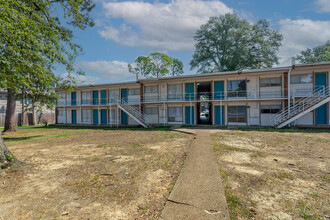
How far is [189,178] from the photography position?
4133mm

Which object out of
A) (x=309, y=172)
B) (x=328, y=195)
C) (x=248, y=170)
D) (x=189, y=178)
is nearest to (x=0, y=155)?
(x=189, y=178)

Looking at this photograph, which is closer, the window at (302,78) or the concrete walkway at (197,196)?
the concrete walkway at (197,196)

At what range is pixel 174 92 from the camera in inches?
765

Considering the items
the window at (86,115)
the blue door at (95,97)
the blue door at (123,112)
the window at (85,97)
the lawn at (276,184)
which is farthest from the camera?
the window at (85,97)

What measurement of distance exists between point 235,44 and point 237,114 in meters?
18.6

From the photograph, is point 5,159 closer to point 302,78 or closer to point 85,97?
point 85,97

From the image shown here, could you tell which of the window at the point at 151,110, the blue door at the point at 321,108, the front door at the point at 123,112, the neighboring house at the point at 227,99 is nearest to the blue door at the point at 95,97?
the neighboring house at the point at 227,99

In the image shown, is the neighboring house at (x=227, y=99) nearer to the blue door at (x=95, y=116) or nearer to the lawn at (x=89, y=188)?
the blue door at (x=95, y=116)

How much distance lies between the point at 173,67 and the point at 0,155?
41597 millimetres

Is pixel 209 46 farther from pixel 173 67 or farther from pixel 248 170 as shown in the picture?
pixel 248 170

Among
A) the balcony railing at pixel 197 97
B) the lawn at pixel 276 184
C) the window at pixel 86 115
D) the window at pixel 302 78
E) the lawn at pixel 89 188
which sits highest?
the window at pixel 302 78

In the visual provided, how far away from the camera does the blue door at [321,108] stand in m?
14.6

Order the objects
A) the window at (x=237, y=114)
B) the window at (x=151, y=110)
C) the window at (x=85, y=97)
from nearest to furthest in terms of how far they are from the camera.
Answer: the window at (x=237, y=114) → the window at (x=151, y=110) → the window at (x=85, y=97)

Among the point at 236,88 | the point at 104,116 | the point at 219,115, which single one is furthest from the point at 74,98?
the point at 236,88
